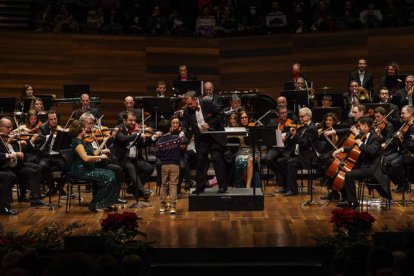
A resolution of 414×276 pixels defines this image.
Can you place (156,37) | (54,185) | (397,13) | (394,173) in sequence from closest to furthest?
(394,173), (54,185), (397,13), (156,37)

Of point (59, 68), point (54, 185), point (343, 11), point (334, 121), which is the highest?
point (343, 11)

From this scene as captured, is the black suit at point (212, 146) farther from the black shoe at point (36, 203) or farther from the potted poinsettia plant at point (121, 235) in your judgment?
the potted poinsettia plant at point (121, 235)

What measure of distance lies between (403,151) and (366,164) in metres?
0.93

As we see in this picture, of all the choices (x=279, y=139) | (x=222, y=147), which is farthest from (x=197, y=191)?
(x=279, y=139)

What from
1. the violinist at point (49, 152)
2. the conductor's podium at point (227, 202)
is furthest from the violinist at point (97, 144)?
the conductor's podium at point (227, 202)

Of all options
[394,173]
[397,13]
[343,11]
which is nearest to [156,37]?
[343,11]

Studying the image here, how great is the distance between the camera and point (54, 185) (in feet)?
41.4

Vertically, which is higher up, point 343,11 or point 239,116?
point 343,11

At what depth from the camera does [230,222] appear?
10.2 m

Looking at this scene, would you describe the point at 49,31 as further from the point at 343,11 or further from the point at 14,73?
the point at 343,11

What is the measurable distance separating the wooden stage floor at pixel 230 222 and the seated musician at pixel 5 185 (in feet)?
0.65

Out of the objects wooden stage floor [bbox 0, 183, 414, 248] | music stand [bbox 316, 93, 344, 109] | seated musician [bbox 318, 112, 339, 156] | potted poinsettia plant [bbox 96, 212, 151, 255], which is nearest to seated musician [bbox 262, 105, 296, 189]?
seated musician [bbox 318, 112, 339, 156]

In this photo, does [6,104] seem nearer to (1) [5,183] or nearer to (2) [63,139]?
(2) [63,139]

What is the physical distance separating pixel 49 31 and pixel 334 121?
274 inches
